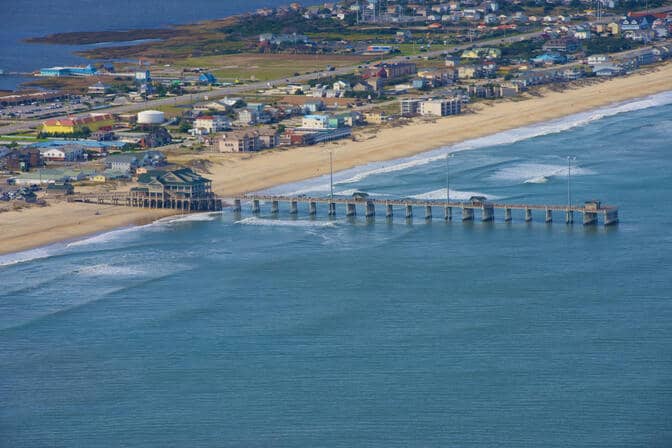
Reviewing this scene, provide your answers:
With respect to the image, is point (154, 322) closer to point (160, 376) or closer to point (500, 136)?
point (160, 376)

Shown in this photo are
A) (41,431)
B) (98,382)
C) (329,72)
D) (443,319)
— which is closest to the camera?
(41,431)

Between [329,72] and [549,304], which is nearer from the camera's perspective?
[549,304]

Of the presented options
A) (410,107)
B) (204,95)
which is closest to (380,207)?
(410,107)

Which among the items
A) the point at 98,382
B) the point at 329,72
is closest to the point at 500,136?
the point at 329,72

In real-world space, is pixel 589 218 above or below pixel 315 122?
below

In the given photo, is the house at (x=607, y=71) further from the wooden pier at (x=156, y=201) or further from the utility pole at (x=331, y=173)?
the wooden pier at (x=156, y=201)

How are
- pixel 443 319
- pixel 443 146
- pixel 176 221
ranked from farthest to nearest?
1. pixel 443 146
2. pixel 176 221
3. pixel 443 319

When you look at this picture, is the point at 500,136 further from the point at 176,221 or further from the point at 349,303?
the point at 349,303

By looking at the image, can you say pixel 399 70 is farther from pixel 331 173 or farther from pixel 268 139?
pixel 331 173
